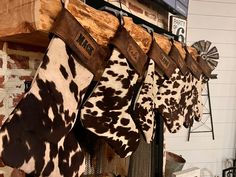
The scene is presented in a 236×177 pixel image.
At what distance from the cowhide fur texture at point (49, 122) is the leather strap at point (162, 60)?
51 cm

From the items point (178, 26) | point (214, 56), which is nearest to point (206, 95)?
point (214, 56)

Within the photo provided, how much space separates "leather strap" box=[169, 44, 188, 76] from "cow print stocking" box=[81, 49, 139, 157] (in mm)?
538

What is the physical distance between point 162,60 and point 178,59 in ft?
0.85

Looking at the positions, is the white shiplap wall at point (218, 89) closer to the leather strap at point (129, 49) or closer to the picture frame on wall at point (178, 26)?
the picture frame on wall at point (178, 26)

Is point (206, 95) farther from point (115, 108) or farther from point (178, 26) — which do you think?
point (115, 108)

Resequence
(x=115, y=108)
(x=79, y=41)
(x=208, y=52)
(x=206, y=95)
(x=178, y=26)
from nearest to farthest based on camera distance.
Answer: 1. (x=79, y=41)
2. (x=115, y=108)
3. (x=178, y=26)
4. (x=208, y=52)
5. (x=206, y=95)

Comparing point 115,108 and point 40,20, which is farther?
point 115,108

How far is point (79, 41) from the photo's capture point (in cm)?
85

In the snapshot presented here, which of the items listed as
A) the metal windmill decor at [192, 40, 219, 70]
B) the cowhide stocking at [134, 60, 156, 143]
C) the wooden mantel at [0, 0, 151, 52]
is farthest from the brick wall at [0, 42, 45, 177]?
the metal windmill decor at [192, 40, 219, 70]

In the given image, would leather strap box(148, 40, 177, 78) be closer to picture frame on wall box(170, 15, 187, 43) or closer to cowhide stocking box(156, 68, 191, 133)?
cowhide stocking box(156, 68, 191, 133)

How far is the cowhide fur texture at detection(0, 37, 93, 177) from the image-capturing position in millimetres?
682

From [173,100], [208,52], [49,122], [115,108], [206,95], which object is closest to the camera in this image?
[49,122]

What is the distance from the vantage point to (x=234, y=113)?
3.09 metres

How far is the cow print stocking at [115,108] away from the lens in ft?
3.10
